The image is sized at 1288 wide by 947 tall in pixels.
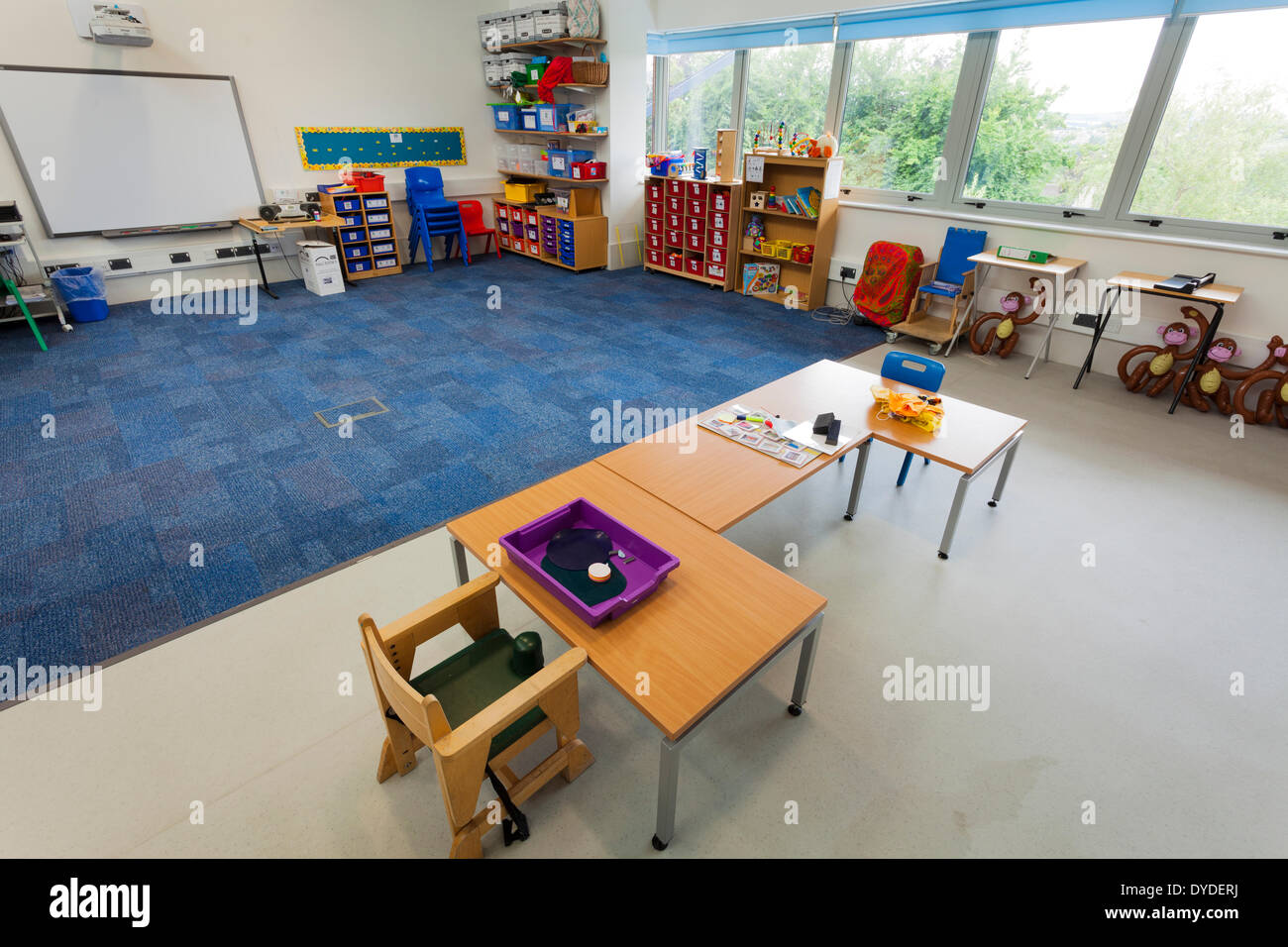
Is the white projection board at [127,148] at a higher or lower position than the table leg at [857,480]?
higher

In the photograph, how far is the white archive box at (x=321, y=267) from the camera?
6605 mm

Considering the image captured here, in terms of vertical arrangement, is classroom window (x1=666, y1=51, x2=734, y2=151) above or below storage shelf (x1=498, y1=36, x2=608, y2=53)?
below

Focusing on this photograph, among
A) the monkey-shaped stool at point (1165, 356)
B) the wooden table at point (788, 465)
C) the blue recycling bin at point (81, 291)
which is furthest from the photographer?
the blue recycling bin at point (81, 291)

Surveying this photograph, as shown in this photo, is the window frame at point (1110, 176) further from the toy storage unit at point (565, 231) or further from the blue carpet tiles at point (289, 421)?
the toy storage unit at point (565, 231)

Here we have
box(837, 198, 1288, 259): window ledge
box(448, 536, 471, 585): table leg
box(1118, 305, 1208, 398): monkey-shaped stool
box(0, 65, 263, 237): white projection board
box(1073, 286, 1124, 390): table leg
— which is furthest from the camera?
box(0, 65, 263, 237): white projection board

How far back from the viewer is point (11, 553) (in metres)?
2.88

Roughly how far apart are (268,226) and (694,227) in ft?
14.6

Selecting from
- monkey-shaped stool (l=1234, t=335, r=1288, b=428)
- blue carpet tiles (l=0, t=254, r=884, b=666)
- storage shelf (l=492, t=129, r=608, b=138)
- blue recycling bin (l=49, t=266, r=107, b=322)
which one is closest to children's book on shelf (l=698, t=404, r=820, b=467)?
blue carpet tiles (l=0, t=254, r=884, b=666)

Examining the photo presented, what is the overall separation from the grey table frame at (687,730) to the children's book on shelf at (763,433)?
784 millimetres

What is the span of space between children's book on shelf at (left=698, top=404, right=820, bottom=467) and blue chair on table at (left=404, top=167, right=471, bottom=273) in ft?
19.8

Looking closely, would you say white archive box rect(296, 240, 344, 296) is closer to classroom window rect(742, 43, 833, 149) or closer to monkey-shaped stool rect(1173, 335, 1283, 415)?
classroom window rect(742, 43, 833, 149)

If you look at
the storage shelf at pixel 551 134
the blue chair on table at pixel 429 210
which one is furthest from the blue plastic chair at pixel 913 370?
the blue chair on table at pixel 429 210

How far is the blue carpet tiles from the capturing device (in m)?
2.81

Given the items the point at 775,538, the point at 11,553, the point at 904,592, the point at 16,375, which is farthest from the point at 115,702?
the point at 16,375
